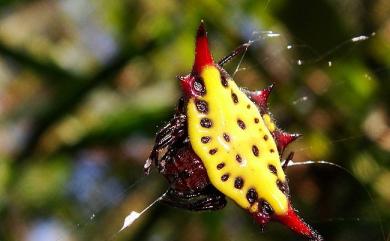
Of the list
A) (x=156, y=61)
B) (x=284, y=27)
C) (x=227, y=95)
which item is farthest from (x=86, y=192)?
(x=227, y=95)

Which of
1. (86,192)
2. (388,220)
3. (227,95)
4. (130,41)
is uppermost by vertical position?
(227,95)

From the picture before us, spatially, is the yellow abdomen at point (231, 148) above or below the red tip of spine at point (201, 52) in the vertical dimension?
below

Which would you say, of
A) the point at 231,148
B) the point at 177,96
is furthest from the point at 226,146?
the point at 177,96

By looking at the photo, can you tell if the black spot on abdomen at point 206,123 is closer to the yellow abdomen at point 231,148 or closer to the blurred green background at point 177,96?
the yellow abdomen at point 231,148

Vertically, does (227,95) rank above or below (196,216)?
above

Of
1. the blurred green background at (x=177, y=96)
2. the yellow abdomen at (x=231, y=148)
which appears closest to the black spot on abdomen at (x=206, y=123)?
the yellow abdomen at (x=231, y=148)

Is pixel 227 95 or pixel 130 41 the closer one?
pixel 227 95

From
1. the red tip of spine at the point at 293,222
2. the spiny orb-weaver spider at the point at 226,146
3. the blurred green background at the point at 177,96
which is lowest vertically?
the blurred green background at the point at 177,96

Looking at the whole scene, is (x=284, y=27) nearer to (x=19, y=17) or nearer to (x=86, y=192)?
(x=86, y=192)

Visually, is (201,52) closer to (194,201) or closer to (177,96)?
(194,201)

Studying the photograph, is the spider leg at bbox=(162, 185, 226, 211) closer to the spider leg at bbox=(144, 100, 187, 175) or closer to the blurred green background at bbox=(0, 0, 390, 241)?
the spider leg at bbox=(144, 100, 187, 175)
